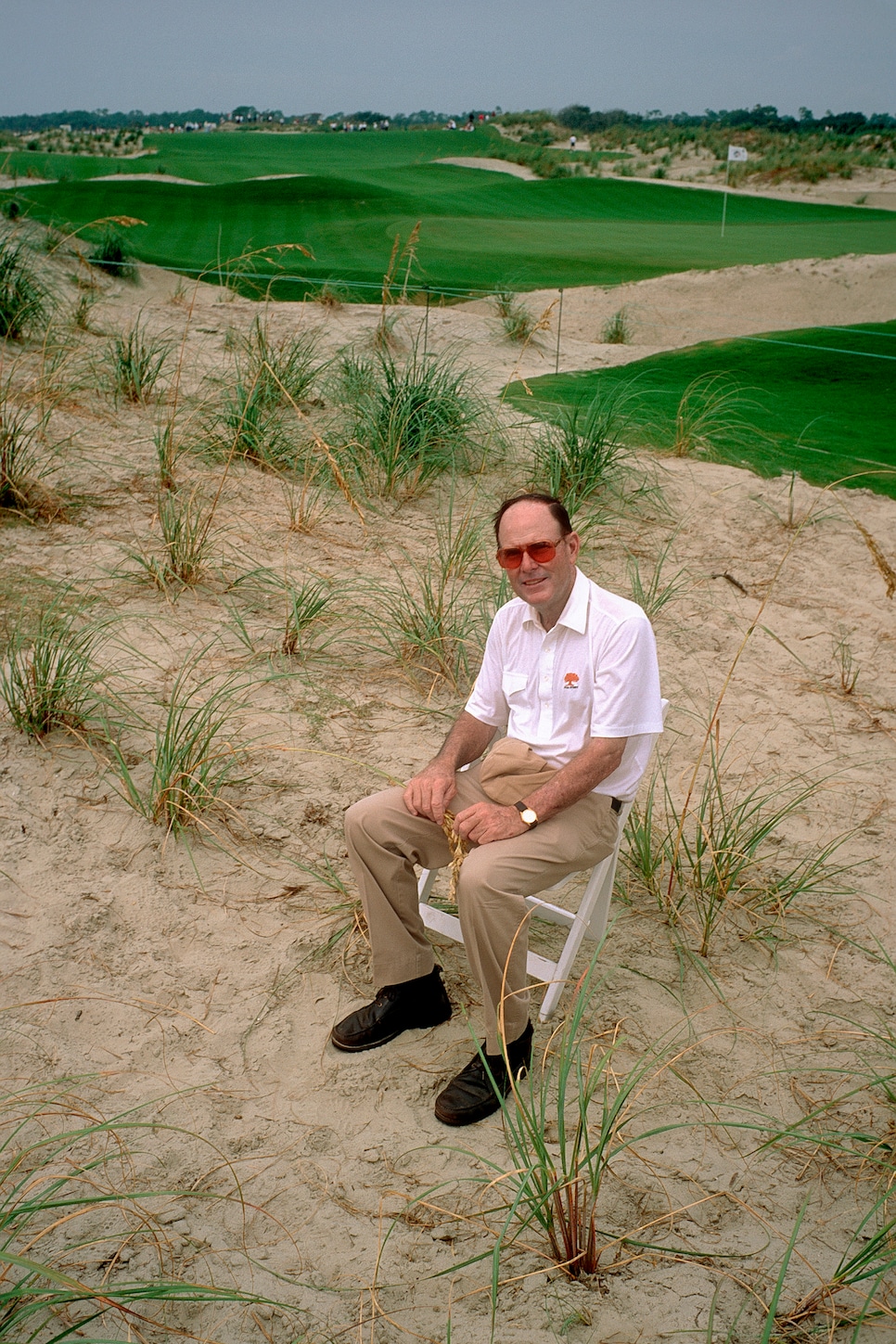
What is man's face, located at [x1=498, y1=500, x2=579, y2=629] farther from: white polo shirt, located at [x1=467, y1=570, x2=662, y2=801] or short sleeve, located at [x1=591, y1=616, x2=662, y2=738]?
short sleeve, located at [x1=591, y1=616, x2=662, y2=738]

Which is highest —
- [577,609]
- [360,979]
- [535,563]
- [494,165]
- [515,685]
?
[494,165]

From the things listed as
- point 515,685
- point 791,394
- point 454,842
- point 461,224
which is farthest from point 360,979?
point 461,224

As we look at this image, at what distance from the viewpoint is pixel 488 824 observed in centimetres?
258

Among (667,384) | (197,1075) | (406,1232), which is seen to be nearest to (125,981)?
(197,1075)

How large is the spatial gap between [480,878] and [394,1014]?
0.53 metres

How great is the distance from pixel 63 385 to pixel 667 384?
4.55 meters

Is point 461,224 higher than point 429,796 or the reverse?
higher

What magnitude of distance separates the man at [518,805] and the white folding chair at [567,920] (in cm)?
8

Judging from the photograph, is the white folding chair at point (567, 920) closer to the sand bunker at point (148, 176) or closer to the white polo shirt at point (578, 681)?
the white polo shirt at point (578, 681)

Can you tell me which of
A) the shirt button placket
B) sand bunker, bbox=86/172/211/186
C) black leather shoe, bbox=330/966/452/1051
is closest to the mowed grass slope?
sand bunker, bbox=86/172/211/186

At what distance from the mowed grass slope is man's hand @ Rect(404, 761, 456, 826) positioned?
23.7 feet

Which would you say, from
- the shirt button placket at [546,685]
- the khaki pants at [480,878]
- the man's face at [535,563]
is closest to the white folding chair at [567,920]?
the khaki pants at [480,878]

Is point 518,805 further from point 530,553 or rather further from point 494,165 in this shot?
point 494,165

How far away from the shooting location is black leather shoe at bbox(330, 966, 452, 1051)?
2.67 metres
